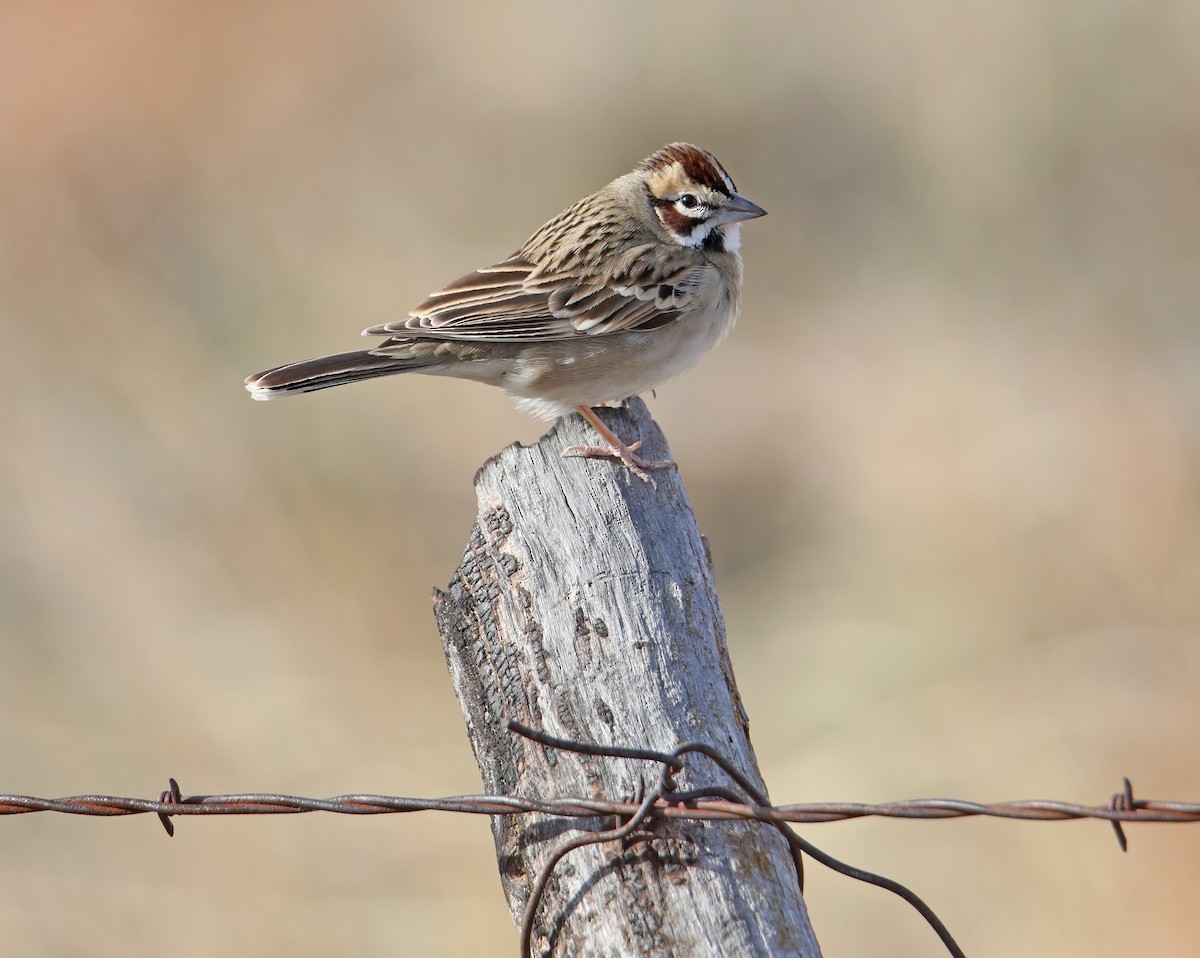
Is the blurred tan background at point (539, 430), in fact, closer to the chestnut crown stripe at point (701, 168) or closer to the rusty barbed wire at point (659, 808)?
the chestnut crown stripe at point (701, 168)

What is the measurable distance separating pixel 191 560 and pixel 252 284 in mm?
2501

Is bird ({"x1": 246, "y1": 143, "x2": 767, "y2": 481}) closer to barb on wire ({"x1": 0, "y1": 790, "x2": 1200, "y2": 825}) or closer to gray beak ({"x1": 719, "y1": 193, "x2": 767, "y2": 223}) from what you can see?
gray beak ({"x1": 719, "y1": 193, "x2": 767, "y2": 223})

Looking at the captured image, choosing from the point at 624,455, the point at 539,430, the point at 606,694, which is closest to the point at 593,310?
the point at 624,455

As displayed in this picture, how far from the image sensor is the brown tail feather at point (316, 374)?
16.8 feet

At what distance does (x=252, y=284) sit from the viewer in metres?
10.8

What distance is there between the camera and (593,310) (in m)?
5.59

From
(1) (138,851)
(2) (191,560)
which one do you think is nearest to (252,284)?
(2) (191,560)

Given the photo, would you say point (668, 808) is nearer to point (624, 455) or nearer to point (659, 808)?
point (659, 808)

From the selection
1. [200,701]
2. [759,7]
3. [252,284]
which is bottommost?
[200,701]

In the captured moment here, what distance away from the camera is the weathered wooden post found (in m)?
2.74

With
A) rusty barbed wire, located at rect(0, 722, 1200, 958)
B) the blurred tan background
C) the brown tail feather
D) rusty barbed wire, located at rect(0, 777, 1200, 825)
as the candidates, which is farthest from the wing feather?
the blurred tan background

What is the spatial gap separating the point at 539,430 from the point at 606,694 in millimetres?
6945

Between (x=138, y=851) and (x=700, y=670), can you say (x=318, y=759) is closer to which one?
(x=138, y=851)

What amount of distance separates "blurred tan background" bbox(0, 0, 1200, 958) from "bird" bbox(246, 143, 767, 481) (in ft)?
11.0
